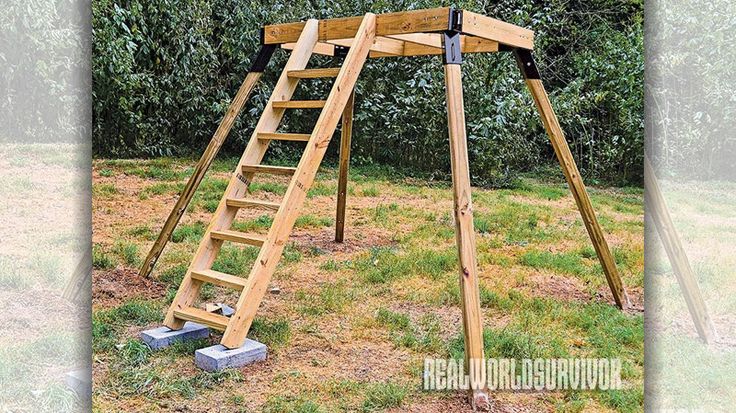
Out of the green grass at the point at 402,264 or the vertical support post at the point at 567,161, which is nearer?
the vertical support post at the point at 567,161

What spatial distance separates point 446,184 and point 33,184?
6.38 metres

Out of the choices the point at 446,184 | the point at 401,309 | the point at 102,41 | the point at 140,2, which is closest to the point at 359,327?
the point at 401,309

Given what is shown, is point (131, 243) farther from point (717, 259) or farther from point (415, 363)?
point (717, 259)

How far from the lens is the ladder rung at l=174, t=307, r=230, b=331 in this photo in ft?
9.16

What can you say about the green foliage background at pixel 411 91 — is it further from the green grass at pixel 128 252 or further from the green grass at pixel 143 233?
the green grass at pixel 128 252

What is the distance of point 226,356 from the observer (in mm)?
2633

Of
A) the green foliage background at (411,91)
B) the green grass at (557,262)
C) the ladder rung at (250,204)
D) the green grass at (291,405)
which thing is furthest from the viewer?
the green foliage background at (411,91)

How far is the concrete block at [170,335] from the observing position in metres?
2.84

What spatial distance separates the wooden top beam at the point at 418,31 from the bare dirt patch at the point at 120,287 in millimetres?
1452

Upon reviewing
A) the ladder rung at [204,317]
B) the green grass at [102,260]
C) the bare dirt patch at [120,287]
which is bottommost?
the bare dirt patch at [120,287]

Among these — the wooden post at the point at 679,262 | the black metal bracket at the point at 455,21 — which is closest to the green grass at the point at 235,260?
the black metal bracket at the point at 455,21

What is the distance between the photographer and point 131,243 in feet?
14.9

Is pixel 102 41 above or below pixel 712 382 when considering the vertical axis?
above

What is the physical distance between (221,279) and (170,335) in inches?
12.6
